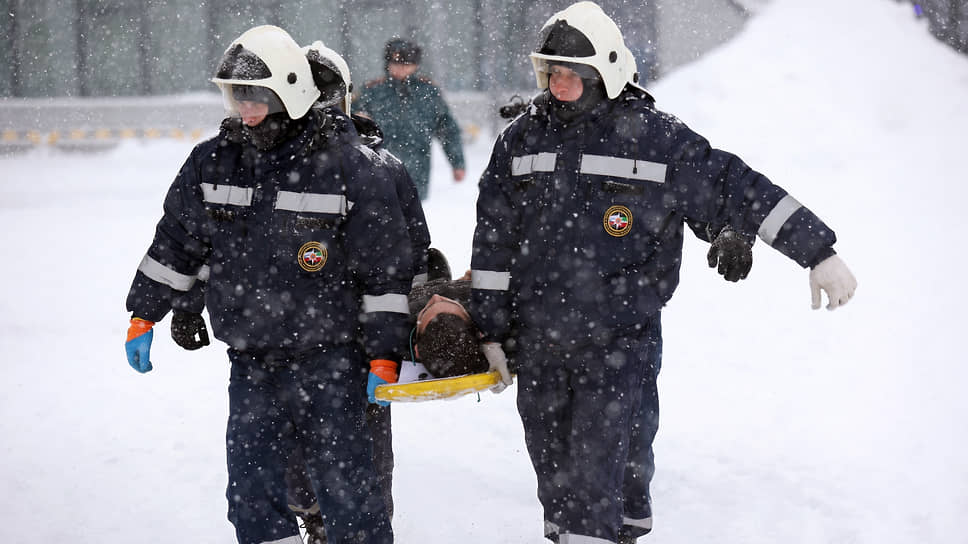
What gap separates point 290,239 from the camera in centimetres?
354

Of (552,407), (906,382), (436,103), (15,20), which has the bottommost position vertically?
(906,382)

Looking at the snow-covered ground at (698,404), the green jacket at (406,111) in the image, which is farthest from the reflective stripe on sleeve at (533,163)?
the green jacket at (406,111)

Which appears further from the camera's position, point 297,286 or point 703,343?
point 703,343

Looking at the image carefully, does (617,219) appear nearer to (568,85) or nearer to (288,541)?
(568,85)

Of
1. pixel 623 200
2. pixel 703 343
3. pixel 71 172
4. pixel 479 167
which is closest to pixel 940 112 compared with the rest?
pixel 479 167

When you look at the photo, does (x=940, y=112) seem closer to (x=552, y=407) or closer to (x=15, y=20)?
(x=552, y=407)

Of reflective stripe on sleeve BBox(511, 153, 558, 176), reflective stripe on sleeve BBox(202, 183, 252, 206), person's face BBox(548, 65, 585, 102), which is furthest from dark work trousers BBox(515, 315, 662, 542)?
reflective stripe on sleeve BBox(202, 183, 252, 206)

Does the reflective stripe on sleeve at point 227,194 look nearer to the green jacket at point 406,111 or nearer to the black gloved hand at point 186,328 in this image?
the black gloved hand at point 186,328

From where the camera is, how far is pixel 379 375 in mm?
3568

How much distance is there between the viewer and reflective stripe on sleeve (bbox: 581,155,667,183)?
3.56 meters

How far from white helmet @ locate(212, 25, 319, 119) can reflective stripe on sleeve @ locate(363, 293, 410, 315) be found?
2.28 ft

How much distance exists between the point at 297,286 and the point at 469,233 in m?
7.31

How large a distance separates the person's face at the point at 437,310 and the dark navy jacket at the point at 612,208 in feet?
0.80

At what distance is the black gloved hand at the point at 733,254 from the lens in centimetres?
359
